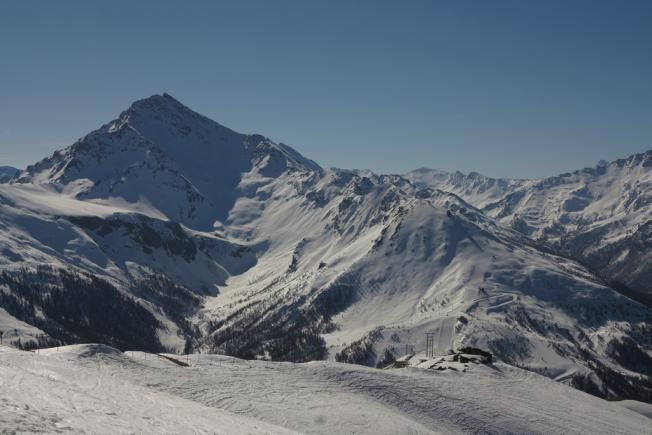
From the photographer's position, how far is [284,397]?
276 ft

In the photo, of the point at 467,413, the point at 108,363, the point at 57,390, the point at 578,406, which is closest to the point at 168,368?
the point at 108,363

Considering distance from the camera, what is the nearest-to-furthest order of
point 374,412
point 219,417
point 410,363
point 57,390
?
point 57,390, point 219,417, point 374,412, point 410,363

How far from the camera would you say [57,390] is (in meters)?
49.9

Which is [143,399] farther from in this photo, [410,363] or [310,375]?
[410,363]

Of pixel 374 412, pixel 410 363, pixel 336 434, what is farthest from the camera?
pixel 410 363

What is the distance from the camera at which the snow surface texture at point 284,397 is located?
49.7m

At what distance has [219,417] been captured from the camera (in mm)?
59062

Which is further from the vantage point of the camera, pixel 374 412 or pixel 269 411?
pixel 374 412

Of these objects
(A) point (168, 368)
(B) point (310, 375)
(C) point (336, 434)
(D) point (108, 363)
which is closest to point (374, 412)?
(C) point (336, 434)

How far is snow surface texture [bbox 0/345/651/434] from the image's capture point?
4969 cm

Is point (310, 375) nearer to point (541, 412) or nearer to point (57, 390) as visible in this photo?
point (541, 412)

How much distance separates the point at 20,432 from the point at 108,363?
173 ft

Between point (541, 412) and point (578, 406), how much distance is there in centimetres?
1381

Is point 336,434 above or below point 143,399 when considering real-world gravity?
below
